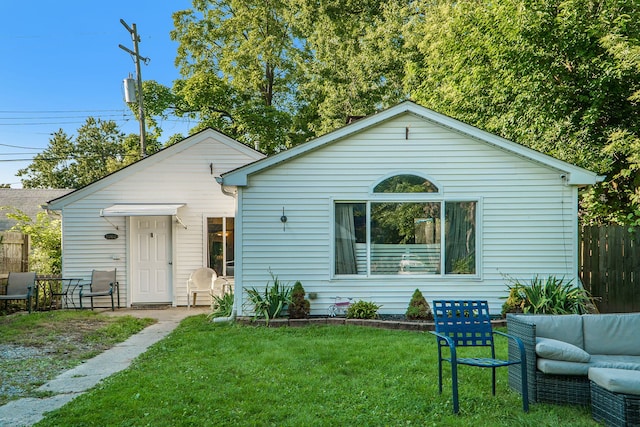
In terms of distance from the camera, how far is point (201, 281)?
10.6 meters

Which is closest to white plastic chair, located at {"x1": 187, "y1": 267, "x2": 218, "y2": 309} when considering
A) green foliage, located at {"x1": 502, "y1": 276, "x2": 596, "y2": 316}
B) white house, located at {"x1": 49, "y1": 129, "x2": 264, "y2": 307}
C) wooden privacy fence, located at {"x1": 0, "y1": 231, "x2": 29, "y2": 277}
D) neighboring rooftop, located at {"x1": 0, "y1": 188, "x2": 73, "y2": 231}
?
white house, located at {"x1": 49, "y1": 129, "x2": 264, "y2": 307}

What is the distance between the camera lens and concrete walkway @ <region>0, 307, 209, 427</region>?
411 cm

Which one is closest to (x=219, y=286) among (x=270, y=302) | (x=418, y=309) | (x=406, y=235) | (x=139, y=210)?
(x=139, y=210)

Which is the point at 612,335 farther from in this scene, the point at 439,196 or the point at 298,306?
the point at 298,306

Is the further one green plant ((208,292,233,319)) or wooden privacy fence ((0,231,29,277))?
wooden privacy fence ((0,231,29,277))

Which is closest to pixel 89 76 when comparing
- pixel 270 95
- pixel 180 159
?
pixel 270 95

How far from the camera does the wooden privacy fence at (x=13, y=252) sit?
1060 cm

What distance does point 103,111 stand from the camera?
103 ft

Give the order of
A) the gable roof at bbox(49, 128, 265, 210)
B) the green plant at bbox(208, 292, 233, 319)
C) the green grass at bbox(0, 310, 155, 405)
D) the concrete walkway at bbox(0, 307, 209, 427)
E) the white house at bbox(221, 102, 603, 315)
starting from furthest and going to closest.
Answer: the gable roof at bbox(49, 128, 265, 210) < the green plant at bbox(208, 292, 233, 319) < the white house at bbox(221, 102, 603, 315) < the green grass at bbox(0, 310, 155, 405) < the concrete walkway at bbox(0, 307, 209, 427)

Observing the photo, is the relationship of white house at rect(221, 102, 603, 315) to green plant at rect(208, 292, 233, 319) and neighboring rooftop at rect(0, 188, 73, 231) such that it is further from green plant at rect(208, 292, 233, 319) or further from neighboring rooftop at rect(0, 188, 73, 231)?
neighboring rooftop at rect(0, 188, 73, 231)

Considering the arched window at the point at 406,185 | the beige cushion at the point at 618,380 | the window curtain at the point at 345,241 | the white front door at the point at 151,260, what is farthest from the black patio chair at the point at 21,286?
the beige cushion at the point at 618,380

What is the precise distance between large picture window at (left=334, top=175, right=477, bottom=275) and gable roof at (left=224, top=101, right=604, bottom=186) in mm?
1140

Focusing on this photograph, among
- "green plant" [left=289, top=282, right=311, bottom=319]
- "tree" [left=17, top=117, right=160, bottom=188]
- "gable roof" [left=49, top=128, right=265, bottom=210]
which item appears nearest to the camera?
"green plant" [left=289, top=282, right=311, bottom=319]

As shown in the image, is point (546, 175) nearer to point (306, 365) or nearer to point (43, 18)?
point (306, 365)
